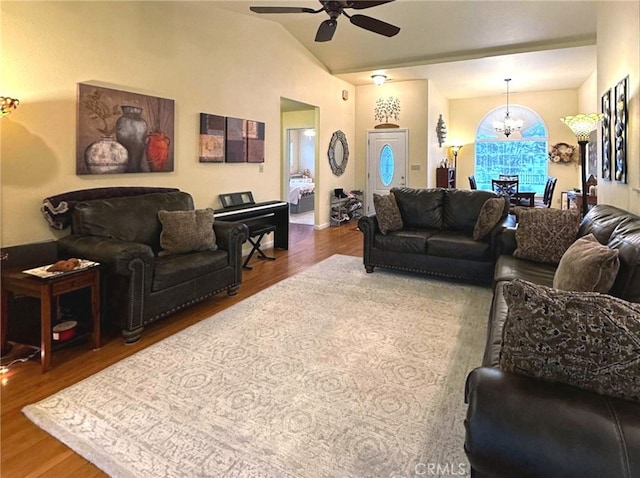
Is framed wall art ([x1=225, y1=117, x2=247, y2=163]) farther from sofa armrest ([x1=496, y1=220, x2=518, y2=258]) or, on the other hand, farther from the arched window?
the arched window

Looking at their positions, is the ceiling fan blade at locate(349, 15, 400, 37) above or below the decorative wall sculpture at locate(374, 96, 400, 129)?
below

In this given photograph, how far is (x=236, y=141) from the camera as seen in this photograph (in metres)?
5.29

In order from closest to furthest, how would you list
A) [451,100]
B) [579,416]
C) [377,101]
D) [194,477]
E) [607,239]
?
[579,416], [194,477], [607,239], [377,101], [451,100]

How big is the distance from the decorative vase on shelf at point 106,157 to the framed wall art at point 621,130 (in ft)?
14.5

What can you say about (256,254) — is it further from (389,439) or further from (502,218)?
(389,439)

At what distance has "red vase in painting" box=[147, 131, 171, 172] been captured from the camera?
4113 mm

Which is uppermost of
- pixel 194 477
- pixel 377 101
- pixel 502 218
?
pixel 377 101

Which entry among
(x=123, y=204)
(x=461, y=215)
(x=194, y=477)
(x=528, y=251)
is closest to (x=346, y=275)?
(x=461, y=215)

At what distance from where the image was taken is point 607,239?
8.29 feet

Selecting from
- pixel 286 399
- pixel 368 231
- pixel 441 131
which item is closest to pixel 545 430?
pixel 286 399

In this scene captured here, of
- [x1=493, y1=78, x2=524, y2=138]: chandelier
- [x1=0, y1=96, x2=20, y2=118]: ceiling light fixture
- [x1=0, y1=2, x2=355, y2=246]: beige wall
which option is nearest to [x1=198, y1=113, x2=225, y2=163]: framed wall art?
[x1=0, y1=2, x2=355, y2=246]: beige wall

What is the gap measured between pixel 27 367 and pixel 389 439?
89.6 inches

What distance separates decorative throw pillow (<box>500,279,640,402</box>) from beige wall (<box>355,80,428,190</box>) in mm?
7315

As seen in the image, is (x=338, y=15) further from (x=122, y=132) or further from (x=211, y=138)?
(x=122, y=132)
